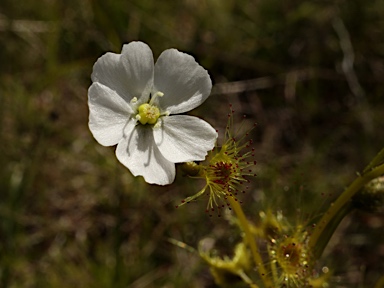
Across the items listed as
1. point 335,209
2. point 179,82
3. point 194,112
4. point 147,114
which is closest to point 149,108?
point 147,114

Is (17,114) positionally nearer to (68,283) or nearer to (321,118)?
(68,283)

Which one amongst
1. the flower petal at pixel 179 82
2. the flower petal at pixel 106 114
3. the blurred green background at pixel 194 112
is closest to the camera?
the flower petal at pixel 106 114

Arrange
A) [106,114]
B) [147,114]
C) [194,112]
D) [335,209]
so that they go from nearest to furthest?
[106,114] → [147,114] → [335,209] → [194,112]

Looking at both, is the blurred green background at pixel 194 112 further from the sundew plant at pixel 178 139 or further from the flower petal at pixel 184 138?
the flower petal at pixel 184 138

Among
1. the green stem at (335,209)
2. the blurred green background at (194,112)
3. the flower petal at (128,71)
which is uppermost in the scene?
the flower petal at (128,71)

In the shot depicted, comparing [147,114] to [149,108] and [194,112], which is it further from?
[194,112]

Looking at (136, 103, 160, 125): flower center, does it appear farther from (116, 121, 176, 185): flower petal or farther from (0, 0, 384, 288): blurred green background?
(0, 0, 384, 288): blurred green background

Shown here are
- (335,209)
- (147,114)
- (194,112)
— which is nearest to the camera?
(147,114)

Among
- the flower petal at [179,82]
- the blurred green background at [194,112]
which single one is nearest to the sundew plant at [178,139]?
the flower petal at [179,82]
